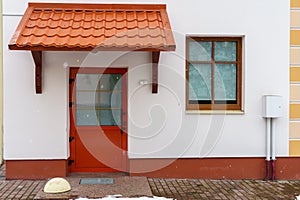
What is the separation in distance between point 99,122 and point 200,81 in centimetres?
220

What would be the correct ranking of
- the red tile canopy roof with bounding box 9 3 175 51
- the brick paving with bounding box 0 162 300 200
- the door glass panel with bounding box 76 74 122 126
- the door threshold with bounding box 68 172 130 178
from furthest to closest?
the door glass panel with bounding box 76 74 122 126, the door threshold with bounding box 68 172 130 178, the brick paving with bounding box 0 162 300 200, the red tile canopy roof with bounding box 9 3 175 51

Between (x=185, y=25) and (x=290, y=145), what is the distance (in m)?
3.22

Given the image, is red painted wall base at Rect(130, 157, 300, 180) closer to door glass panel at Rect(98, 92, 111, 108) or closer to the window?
the window

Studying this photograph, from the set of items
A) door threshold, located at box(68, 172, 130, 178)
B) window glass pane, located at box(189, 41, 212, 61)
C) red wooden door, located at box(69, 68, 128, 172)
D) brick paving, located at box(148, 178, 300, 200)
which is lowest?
brick paving, located at box(148, 178, 300, 200)

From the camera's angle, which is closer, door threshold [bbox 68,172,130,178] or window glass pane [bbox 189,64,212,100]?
door threshold [bbox 68,172,130,178]

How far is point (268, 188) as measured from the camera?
23.2 feet

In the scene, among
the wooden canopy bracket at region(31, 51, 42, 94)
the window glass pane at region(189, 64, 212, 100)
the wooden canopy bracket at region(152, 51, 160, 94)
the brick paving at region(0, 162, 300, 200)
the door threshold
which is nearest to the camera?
the brick paving at region(0, 162, 300, 200)

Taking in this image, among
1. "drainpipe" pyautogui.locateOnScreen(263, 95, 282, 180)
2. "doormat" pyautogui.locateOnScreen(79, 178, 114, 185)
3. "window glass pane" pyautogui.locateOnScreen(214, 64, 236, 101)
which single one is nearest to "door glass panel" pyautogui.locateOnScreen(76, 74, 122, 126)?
"doormat" pyautogui.locateOnScreen(79, 178, 114, 185)

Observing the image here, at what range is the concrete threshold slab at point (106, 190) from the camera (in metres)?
5.62

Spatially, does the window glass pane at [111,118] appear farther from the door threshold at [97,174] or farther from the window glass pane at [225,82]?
the window glass pane at [225,82]

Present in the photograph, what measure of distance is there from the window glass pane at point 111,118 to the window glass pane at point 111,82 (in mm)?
484

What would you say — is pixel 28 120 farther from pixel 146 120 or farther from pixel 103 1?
pixel 103 1

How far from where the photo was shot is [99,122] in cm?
775

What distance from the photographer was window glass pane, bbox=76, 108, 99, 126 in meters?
7.73
